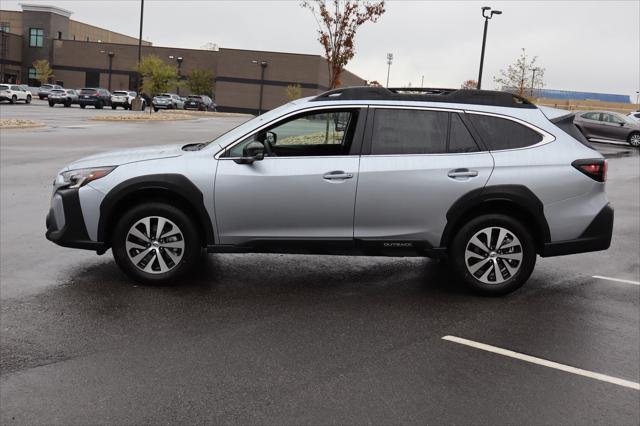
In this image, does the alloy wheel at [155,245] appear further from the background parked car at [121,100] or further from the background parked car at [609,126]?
the background parked car at [121,100]

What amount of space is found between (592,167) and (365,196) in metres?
2.19

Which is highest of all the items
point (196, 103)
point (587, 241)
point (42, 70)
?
point (42, 70)

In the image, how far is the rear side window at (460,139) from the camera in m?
6.61

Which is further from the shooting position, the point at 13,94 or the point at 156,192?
the point at 13,94

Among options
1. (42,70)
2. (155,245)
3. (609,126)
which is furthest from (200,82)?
(155,245)

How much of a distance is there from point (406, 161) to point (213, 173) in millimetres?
1785

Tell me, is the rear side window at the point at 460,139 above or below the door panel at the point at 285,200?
above

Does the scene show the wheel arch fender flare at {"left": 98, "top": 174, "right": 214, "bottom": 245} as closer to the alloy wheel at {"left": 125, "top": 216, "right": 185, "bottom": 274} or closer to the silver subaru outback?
the silver subaru outback

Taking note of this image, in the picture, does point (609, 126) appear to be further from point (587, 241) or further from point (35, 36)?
point (35, 36)

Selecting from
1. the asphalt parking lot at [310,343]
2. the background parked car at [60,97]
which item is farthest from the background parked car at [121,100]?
the asphalt parking lot at [310,343]

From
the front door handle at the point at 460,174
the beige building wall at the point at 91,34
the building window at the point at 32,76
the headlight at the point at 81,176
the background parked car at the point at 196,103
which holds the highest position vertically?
the beige building wall at the point at 91,34

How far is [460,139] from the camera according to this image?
21.8 ft

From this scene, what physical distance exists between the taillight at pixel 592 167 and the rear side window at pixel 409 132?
4.19ft

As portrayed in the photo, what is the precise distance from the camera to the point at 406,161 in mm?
Result: 6473
